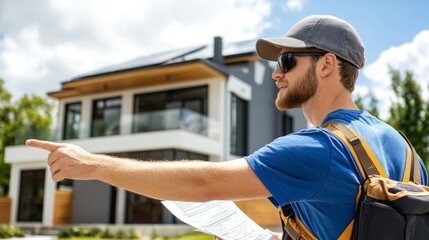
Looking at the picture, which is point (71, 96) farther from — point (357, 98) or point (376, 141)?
point (376, 141)

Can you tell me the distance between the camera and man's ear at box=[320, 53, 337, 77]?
62.1 inches

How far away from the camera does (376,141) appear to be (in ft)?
4.66

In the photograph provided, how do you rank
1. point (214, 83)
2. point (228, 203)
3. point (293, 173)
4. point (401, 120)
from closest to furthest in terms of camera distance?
point (293, 173) → point (228, 203) → point (214, 83) → point (401, 120)

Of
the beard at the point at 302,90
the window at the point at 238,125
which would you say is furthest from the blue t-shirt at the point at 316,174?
the window at the point at 238,125

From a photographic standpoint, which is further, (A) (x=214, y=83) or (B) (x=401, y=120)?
(B) (x=401, y=120)

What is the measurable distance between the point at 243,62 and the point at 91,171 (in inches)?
828

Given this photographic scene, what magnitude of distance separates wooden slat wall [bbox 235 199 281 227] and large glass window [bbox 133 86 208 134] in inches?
145

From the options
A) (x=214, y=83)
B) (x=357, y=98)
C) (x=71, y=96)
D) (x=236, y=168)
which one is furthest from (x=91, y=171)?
(x=357, y=98)

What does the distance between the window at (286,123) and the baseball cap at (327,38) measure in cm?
2279

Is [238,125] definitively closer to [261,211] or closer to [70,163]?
[261,211]

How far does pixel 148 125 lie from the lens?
18562mm

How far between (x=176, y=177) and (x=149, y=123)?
17.4m

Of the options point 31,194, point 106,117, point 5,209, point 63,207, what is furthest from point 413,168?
point 5,209

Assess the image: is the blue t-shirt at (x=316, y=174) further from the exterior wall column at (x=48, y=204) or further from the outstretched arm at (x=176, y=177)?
the exterior wall column at (x=48, y=204)
